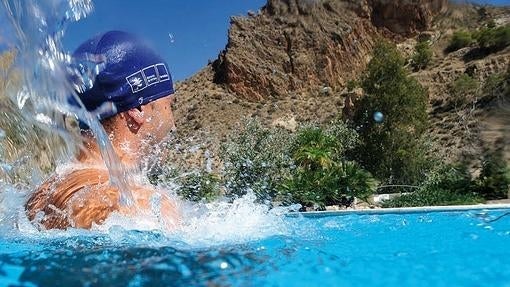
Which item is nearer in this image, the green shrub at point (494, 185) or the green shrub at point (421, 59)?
the green shrub at point (494, 185)

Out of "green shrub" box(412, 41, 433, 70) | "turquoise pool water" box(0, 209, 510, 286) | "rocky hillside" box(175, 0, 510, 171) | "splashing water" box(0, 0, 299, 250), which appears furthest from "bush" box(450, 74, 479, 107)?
"turquoise pool water" box(0, 209, 510, 286)

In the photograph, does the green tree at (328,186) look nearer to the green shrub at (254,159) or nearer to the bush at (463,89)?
the green shrub at (254,159)

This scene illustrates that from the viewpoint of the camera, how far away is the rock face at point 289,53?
6303 cm

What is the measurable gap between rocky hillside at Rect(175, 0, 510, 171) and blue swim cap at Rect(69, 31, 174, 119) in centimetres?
4377

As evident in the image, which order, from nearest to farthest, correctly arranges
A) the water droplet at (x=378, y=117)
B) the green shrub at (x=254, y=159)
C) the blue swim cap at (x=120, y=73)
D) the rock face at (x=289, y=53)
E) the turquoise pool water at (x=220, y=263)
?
the turquoise pool water at (x=220, y=263) → the blue swim cap at (x=120, y=73) → the green shrub at (x=254, y=159) → the water droplet at (x=378, y=117) → the rock face at (x=289, y=53)

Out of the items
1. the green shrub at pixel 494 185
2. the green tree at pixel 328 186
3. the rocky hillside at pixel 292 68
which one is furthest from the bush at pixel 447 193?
the rocky hillside at pixel 292 68

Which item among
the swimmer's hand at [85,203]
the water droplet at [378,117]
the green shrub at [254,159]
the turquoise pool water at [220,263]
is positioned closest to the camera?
the turquoise pool water at [220,263]

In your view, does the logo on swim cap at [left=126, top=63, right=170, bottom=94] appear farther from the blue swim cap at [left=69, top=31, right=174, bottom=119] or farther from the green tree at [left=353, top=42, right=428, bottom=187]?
the green tree at [left=353, top=42, right=428, bottom=187]

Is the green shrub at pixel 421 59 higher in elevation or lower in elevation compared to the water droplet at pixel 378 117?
higher

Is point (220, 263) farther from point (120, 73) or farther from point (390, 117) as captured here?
point (390, 117)

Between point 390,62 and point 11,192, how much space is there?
122 ft

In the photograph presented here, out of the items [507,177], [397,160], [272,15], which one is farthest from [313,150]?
[272,15]

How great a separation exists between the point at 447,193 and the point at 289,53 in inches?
2001

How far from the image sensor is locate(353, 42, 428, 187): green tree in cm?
3694
